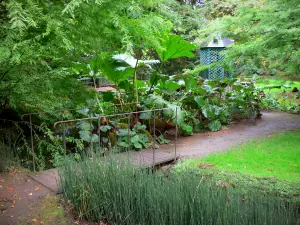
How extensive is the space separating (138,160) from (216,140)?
2.14m

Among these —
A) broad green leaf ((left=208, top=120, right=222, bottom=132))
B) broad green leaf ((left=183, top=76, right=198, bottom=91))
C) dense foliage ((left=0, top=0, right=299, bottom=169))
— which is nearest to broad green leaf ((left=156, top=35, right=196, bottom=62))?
dense foliage ((left=0, top=0, right=299, bottom=169))

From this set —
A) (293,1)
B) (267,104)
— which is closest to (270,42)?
(293,1)

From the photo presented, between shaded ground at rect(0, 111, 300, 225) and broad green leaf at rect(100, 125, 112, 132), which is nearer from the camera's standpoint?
shaded ground at rect(0, 111, 300, 225)

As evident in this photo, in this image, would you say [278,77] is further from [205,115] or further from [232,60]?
[205,115]

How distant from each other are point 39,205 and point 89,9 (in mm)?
1866

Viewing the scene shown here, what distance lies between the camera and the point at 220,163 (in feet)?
14.2

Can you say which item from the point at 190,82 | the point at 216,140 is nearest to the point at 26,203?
the point at 216,140

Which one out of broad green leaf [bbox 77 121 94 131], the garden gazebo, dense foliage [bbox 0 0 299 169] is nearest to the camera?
dense foliage [bbox 0 0 299 169]

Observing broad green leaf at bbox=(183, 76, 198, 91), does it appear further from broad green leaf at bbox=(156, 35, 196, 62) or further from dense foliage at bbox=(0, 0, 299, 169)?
broad green leaf at bbox=(156, 35, 196, 62)

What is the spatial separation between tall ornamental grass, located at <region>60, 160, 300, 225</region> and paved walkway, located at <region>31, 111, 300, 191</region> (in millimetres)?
707

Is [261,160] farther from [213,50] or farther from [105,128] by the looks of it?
[213,50]

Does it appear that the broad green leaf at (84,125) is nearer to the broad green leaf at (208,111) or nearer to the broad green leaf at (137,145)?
the broad green leaf at (137,145)

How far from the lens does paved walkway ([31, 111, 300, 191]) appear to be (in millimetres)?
4099

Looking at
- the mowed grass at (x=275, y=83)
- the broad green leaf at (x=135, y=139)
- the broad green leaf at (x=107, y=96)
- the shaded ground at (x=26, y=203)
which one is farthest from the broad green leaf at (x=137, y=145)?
the mowed grass at (x=275, y=83)
